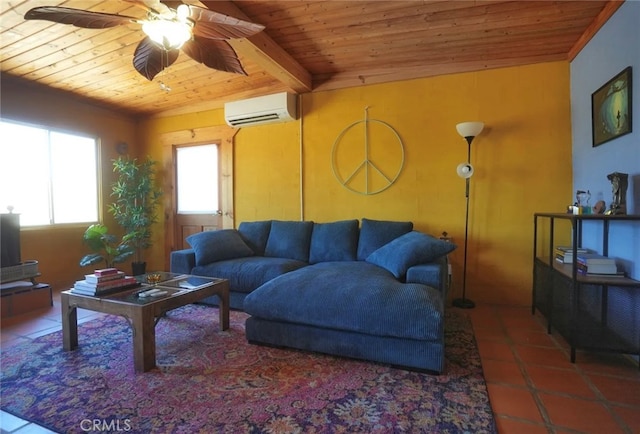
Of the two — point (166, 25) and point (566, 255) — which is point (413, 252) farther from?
point (166, 25)

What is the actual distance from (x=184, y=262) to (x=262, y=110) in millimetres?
1924

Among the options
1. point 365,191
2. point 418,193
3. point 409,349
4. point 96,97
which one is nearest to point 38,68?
point 96,97

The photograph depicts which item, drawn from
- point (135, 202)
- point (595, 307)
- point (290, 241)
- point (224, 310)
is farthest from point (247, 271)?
point (595, 307)

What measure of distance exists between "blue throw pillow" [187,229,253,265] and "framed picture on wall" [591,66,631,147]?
10.5 feet

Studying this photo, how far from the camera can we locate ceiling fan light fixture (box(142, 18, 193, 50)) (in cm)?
171

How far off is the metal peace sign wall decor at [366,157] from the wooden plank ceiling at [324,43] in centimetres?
51

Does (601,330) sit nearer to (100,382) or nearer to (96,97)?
(100,382)

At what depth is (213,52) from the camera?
2094 mm

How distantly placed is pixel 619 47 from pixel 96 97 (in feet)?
17.3

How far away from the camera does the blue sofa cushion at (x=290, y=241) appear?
3385 millimetres

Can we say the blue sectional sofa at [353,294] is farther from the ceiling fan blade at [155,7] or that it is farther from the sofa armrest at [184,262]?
the ceiling fan blade at [155,7]

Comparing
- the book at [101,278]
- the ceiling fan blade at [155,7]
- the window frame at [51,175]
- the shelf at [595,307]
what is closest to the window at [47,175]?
the window frame at [51,175]

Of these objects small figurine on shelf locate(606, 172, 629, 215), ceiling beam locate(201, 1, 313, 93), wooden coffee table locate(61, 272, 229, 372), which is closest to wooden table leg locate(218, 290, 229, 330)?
wooden coffee table locate(61, 272, 229, 372)

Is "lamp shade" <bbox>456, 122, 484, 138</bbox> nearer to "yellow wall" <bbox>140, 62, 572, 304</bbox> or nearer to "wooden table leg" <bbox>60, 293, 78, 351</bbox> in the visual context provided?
"yellow wall" <bbox>140, 62, 572, 304</bbox>
